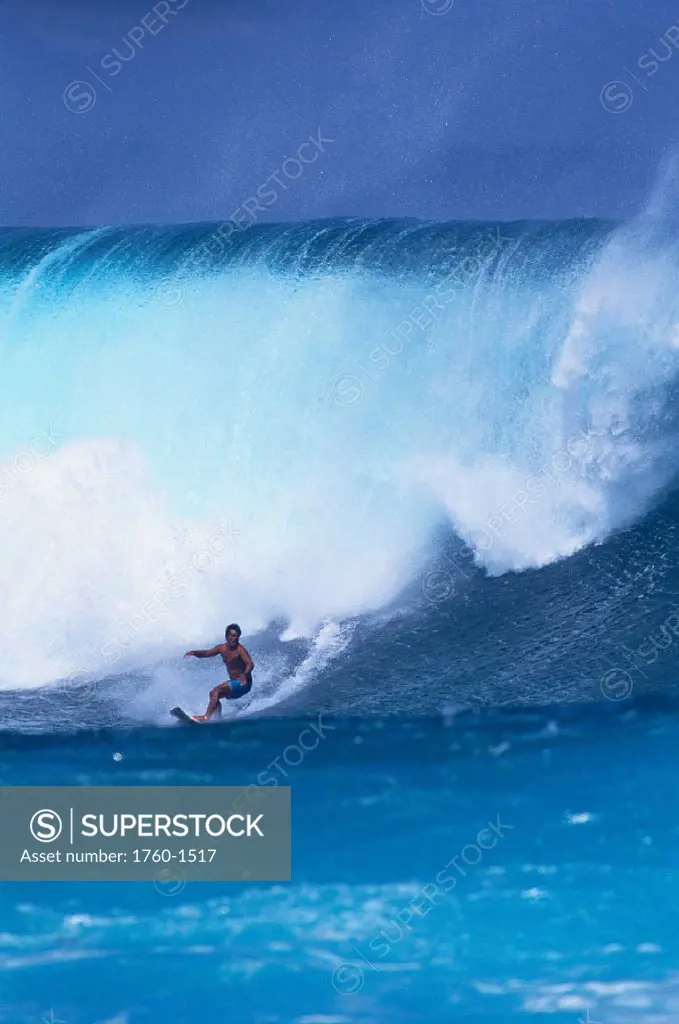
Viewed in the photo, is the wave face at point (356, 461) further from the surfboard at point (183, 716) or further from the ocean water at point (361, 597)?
the surfboard at point (183, 716)

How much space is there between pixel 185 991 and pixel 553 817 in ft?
5.77

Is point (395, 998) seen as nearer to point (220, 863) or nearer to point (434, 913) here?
point (434, 913)

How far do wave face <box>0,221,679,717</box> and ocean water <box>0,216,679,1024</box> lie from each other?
0.02m

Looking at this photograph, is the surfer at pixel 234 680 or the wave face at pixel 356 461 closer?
the surfer at pixel 234 680

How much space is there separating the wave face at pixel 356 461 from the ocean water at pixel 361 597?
0.07ft

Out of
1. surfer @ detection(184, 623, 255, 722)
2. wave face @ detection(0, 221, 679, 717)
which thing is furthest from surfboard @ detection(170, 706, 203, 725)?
wave face @ detection(0, 221, 679, 717)

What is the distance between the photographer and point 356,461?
24.2ft

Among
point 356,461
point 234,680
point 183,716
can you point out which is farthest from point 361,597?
point 183,716

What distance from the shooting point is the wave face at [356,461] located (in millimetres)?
6703

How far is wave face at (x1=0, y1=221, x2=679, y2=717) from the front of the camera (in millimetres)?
6703

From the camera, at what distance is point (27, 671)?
6.72m

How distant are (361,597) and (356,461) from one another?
93cm

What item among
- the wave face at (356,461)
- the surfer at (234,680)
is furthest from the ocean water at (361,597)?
the surfer at (234,680)

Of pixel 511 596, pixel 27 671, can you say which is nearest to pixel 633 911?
pixel 511 596
